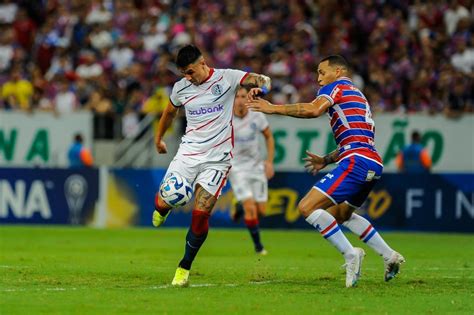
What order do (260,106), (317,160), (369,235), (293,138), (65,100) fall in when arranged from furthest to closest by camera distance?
(65,100)
(293,138)
(317,160)
(369,235)
(260,106)

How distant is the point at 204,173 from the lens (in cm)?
1302

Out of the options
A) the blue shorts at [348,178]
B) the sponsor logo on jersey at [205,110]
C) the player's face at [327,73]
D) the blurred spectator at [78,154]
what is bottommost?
the blurred spectator at [78,154]

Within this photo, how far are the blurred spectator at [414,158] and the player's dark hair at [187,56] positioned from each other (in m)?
Result: 13.5

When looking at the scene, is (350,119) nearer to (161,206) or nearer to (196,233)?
(196,233)

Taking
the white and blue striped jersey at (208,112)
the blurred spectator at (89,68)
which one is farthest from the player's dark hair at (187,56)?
the blurred spectator at (89,68)

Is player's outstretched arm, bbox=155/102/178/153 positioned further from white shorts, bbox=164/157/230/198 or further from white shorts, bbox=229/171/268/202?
white shorts, bbox=229/171/268/202

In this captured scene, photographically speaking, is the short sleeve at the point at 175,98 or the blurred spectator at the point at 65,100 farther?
the blurred spectator at the point at 65,100

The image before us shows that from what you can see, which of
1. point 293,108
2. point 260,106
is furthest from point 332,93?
point 260,106

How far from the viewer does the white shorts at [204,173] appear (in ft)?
42.4

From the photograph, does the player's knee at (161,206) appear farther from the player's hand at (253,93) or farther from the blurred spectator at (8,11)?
the blurred spectator at (8,11)

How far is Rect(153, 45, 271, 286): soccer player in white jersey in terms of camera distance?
1292cm

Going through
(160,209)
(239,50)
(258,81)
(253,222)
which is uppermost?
(239,50)

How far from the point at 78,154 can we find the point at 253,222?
9.07 m

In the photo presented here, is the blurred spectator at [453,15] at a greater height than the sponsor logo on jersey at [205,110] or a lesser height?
greater
